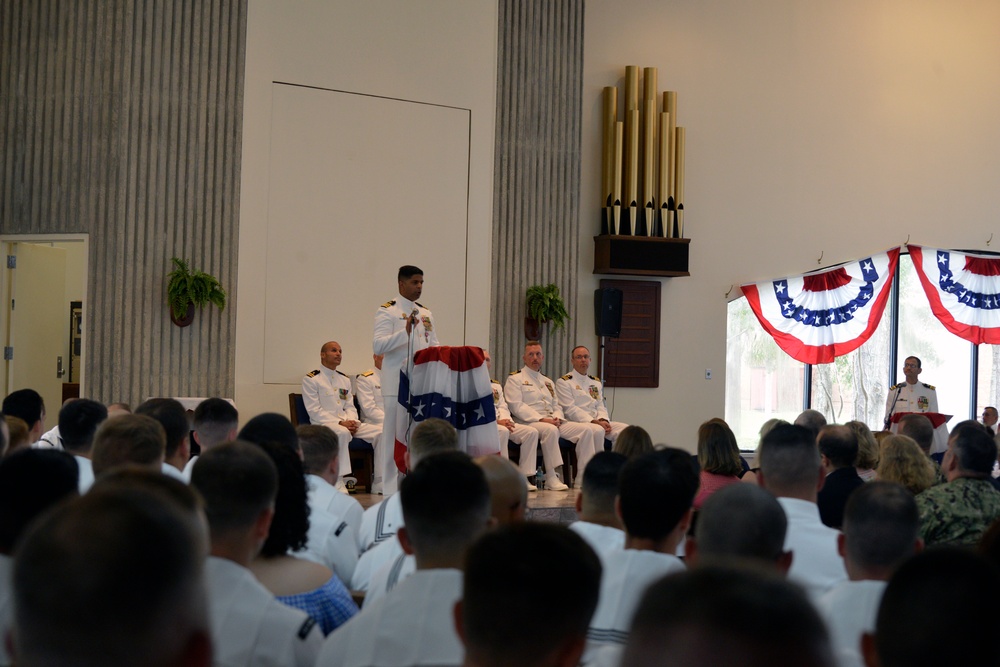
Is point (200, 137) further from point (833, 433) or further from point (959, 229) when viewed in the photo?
point (959, 229)

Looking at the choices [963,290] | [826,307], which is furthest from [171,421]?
[963,290]

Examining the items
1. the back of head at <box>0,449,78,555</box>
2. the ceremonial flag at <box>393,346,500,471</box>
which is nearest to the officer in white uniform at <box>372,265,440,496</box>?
the ceremonial flag at <box>393,346,500,471</box>

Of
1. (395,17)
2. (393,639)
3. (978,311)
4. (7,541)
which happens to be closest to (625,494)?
(393,639)

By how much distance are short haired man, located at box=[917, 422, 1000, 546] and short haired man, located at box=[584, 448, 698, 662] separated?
1527 millimetres

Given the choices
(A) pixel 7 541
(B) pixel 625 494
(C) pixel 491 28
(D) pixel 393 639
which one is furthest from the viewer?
(C) pixel 491 28

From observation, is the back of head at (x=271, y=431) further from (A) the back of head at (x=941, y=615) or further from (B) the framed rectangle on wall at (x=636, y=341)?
(B) the framed rectangle on wall at (x=636, y=341)

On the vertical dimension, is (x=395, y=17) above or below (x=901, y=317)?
above

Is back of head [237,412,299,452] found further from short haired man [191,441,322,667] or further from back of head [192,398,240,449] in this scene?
short haired man [191,441,322,667]

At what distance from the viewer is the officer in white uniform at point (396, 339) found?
24.8 ft

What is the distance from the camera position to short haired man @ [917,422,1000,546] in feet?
12.2

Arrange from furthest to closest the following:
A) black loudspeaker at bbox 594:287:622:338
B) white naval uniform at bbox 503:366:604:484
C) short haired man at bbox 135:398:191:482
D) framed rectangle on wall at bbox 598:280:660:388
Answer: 1. framed rectangle on wall at bbox 598:280:660:388
2. black loudspeaker at bbox 594:287:622:338
3. white naval uniform at bbox 503:366:604:484
4. short haired man at bbox 135:398:191:482

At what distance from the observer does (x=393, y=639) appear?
1959 millimetres

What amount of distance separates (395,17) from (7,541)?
26.1ft

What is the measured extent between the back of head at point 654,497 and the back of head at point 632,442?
1.80 m
